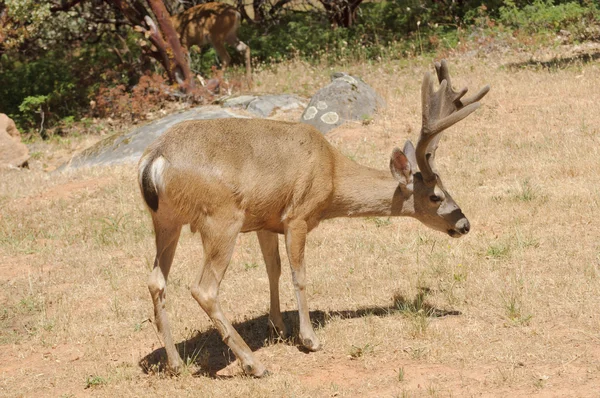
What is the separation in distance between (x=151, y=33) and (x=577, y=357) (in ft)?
42.4

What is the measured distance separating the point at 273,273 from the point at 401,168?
1.41 meters

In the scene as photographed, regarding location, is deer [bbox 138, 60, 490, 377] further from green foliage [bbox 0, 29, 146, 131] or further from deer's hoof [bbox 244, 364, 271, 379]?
green foliage [bbox 0, 29, 146, 131]

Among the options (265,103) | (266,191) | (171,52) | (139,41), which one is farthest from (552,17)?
(266,191)

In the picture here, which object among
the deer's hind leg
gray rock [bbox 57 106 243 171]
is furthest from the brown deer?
the deer's hind leg

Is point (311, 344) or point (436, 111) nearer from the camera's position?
point (311, 344)

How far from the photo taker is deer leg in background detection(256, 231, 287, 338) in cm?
723

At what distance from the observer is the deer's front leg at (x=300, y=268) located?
22.2ft

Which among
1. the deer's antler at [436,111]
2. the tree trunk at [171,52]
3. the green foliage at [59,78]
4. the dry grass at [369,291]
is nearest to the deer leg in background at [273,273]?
the dry grass at [369,291]

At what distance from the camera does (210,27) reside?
20.6 meters

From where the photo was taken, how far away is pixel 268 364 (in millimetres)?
6668

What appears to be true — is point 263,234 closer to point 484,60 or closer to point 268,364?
point 268,364

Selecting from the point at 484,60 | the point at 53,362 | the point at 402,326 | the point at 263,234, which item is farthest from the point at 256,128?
the point at 484,60

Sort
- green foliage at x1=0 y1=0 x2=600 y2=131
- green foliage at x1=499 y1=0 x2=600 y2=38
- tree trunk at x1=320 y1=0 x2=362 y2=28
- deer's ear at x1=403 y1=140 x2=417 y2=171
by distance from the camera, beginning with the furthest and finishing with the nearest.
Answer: tree trunk at x1=320 y1=0 x2=362 y2=28
green foliage at x1=499 y1=0 x2=600 y2=38
green foliage at x1=0 y1=0 x2=600 y2=131
deer's ear at x1=403 y1=140 x2=417 y2=171

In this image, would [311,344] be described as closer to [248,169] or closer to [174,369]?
[174,369]
